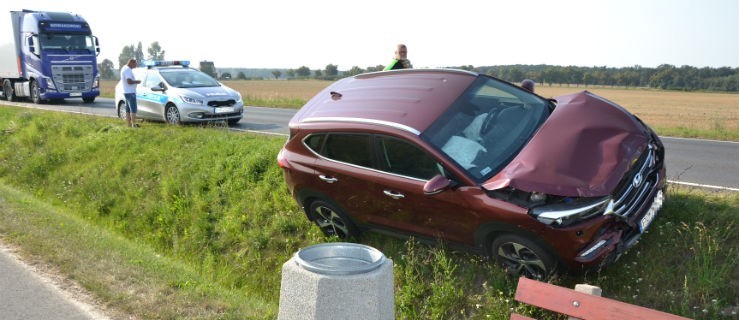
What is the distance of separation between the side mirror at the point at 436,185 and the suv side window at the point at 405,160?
0.98ft

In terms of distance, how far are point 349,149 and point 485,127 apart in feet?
4.55

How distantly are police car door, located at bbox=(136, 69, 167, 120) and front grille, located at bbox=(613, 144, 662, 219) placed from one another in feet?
40.3

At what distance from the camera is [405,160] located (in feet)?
Answer: 18.2

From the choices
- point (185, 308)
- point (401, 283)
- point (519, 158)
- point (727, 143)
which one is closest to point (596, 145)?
point (519, 158)

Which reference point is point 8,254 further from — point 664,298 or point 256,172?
point 664,298

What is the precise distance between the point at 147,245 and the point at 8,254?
272 centimetres

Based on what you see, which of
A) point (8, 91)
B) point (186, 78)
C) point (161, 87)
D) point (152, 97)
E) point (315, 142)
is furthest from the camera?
point (8, 91)

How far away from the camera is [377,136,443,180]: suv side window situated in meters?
5.35

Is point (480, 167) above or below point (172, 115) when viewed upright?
above

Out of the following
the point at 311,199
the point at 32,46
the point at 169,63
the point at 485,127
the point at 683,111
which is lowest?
the point at 683,111

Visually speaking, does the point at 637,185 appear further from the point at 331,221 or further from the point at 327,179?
the point at 331,221

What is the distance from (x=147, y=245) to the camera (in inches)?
369

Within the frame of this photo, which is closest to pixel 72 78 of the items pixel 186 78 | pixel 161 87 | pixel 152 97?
pixel 152 97

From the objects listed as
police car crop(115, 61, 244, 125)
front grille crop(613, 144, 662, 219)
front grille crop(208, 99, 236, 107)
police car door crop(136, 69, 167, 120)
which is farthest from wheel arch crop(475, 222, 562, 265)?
police car door crop(136, 69, 167, 120)
